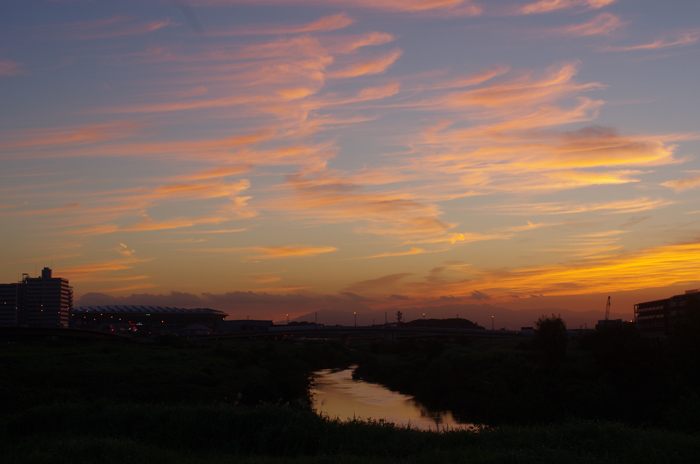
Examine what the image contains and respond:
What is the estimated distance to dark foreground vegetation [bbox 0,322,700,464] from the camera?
17469mm

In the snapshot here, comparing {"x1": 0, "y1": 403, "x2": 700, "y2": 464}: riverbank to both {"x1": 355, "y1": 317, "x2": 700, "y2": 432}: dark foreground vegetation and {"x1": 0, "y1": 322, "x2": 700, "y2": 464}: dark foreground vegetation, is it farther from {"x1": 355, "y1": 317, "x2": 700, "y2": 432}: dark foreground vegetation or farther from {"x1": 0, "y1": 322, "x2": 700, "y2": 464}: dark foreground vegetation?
{"x1": 355, "y1": 317, "x2": 700, "y2": 432}: dark foreground vegetation

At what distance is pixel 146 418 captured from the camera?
2198cm

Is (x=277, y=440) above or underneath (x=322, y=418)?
underneath

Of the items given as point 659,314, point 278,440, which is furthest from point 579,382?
point 659,314

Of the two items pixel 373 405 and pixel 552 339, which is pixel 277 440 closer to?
pixel 373 405

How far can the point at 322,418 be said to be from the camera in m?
22.1

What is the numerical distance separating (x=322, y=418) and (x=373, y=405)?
40673 millimetres

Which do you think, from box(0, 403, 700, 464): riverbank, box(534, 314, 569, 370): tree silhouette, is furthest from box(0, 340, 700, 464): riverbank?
box(534, 314, 569, 370): tree silhouette

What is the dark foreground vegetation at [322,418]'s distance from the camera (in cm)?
1747

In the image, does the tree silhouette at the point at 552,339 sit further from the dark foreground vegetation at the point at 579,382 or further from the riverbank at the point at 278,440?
the riverbank at the point at 278,440

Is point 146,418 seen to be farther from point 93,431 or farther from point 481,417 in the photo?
point 481,417

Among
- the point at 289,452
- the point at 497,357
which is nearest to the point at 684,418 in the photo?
the point at 289,452

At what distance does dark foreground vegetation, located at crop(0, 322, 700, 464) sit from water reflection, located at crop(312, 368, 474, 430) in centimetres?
360

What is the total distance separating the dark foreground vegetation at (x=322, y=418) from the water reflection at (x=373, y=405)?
11.8ft
